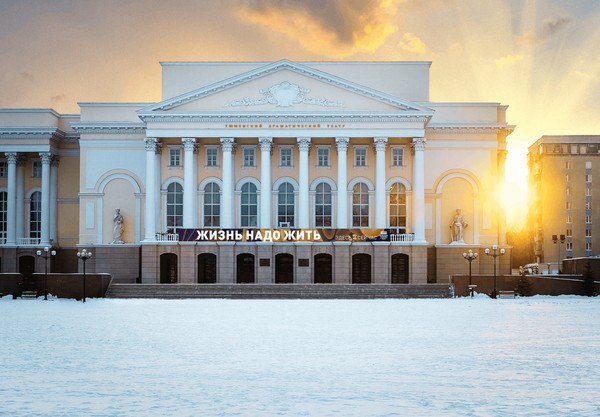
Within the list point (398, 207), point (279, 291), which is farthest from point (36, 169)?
point (398, 207)

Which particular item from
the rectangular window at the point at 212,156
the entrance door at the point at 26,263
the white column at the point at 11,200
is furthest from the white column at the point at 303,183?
the white column at the point at 11,200

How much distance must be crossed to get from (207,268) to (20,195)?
18.5 metres

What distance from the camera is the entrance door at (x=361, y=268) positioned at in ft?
199

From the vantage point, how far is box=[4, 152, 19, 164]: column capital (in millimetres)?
66250

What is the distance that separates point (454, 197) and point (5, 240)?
120ft

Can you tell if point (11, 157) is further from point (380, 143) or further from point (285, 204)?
point (380, 143)

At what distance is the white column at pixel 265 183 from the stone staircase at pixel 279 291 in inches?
374

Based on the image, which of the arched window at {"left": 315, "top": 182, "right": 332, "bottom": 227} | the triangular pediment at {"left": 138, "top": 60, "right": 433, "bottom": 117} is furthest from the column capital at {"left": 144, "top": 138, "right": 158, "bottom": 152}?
the arched window at {"left": 315, "top": 182, "right": 332, "bottom": 227}

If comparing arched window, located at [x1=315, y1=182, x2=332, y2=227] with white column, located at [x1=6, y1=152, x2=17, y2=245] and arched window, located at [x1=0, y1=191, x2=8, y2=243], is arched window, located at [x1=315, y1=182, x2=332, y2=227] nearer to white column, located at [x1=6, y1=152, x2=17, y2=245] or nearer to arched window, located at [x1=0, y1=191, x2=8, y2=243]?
white column, located at [x1=6, y1=152, x2=17, y2=245]

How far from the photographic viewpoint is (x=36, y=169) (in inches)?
2692

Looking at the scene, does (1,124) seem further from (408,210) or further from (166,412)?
(166,412)

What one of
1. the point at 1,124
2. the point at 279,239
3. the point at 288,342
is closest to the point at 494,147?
the point at 279,239

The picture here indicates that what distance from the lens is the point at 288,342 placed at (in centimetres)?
2353

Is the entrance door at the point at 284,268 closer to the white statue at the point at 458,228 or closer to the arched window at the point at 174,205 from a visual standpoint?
the arched window at the point at 174,205
